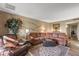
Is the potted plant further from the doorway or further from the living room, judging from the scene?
the doorway

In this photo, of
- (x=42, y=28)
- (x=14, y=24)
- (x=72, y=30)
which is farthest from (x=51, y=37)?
(x=14, y=24)

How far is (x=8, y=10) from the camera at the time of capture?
2.30m

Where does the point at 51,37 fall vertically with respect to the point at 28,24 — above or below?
below

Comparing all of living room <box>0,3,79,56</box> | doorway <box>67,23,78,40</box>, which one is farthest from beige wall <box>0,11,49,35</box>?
doorway <box>67,23,78,40</box>

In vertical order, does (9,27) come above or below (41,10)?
below

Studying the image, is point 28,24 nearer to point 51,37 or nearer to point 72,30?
point 51,37

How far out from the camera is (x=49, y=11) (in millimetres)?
2391

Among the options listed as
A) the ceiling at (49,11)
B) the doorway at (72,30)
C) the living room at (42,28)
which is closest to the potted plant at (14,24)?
the living room at (42,28)

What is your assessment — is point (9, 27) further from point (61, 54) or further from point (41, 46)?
point (61, 54)

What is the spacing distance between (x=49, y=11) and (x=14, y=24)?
0.71 metres

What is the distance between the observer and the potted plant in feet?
7.67

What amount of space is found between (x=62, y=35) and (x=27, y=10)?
0.81 meters

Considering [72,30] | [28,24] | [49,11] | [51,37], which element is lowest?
[51,37]

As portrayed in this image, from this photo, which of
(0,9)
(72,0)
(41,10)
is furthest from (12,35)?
(72,0)
